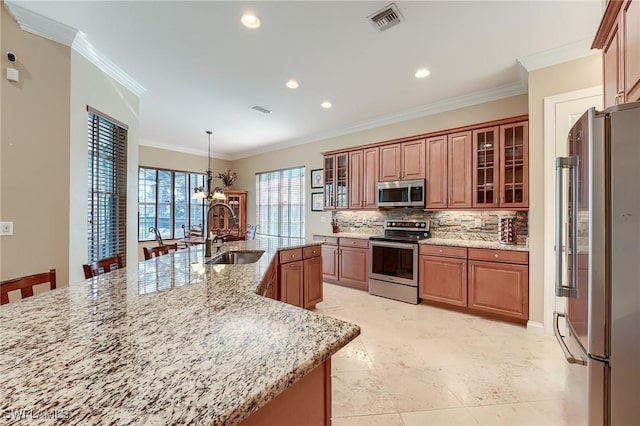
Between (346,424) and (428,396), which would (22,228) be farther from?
(428,396)

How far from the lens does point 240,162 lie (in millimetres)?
7555

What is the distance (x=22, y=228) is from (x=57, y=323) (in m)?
1.98

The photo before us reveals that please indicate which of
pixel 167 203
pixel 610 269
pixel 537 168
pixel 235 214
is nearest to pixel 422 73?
pixel 537 168

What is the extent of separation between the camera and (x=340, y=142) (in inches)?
212

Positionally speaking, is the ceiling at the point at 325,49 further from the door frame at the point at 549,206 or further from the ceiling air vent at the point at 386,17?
the door frame at the point at 549,206

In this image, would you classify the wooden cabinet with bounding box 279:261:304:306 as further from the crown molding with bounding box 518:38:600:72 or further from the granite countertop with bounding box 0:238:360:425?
the crown molding with bounding box 518:38:600:72

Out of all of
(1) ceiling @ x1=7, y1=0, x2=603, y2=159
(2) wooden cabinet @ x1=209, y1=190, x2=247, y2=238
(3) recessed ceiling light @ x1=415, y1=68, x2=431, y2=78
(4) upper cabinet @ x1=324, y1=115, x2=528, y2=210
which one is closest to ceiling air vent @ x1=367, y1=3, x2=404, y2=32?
(1) ceiling @ x1=7, y1=0, x2=603, y2=159

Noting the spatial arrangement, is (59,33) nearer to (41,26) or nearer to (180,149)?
(41,26)

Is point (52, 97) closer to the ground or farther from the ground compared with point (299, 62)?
closer to the ground

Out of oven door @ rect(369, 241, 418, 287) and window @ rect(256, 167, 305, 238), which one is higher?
window @ rect(256, 167, 305, 238)

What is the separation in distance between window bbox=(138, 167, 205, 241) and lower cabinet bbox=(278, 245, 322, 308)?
459 centimetres

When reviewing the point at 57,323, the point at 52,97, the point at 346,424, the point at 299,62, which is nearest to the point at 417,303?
the point at 346,424

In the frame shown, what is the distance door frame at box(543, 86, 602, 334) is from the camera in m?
2.81

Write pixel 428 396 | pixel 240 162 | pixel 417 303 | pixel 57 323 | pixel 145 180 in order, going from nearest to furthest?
pixel 57 323
pixel 428 396
pixel 417 303
pixel 145 180
pixel 240 162
